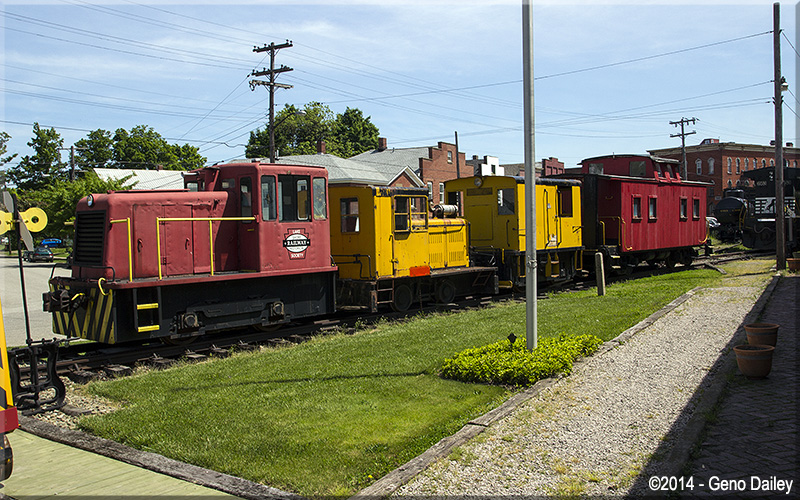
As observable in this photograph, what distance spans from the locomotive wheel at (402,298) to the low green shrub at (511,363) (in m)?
5.69

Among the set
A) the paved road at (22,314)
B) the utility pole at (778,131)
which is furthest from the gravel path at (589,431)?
the utility pole at (778,131)

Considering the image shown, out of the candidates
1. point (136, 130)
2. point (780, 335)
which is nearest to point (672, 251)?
point (780, 335)

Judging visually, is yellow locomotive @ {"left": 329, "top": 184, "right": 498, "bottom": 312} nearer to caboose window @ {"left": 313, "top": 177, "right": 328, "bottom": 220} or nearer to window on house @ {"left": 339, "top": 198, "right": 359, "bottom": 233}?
window on house @ {"left": 339, "top": 198, "right": 359, "bottom": 233}

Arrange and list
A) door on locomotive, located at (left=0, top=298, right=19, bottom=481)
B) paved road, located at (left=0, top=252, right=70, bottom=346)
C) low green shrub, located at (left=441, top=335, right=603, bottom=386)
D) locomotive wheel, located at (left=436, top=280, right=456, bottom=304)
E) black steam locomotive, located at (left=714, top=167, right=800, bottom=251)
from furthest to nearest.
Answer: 1. black steam locomotive, located at (left=714, top=167, right=800, bottom=251)
2. locomotive wheel, located at (left=436, top=280, right=456, bottom=304)
3. paved road, located at (left=0, top=252, right=70, bottom=346)
4. low green shrub, located at (left=441, top=335, right=603, bottom=386)
5. door on locomotive, located at (left=0, top=298, right=19, bottom=481)

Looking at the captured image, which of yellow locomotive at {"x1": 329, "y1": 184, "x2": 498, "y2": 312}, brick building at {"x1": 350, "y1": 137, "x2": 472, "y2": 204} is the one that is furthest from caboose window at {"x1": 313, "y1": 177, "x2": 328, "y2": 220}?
brick building at {"x1": 350, "y1": 137, "x2": 472, "y2": 204}

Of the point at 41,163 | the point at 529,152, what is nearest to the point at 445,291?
the point at 529,152

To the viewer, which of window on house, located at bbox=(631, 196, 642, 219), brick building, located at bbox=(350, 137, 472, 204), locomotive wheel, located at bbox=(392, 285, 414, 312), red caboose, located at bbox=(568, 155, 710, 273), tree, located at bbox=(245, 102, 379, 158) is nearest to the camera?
locomotive wheel, located at bbox=(392, 285, 414, 312)

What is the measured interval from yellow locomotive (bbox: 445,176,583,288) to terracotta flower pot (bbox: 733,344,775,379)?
9572mm

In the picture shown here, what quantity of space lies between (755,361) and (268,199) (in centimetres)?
830

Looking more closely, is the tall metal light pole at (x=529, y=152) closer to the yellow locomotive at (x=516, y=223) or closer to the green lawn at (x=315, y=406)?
the green lawn at (x=315, y=406)

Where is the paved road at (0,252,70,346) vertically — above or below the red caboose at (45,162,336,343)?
below

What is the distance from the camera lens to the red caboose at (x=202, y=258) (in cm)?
1005

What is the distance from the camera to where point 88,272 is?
34.6 feet

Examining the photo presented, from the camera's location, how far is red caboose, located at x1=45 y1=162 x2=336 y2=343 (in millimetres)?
10055
